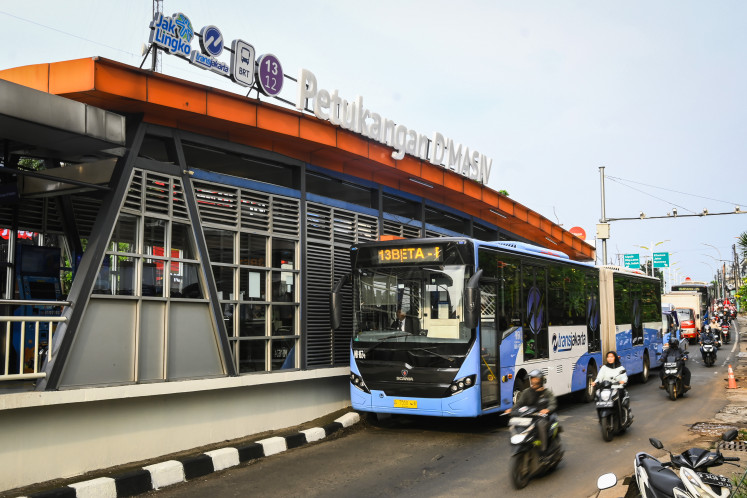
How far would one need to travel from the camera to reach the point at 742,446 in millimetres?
9109

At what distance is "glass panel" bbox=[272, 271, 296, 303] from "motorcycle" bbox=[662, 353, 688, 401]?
27.9 ft

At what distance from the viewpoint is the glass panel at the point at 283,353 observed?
11.2 metres

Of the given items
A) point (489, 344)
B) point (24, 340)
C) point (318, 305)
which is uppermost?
point (318, 305)

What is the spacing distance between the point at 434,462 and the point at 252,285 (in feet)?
13.5

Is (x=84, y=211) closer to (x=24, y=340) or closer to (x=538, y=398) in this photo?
(x=24, y=340)

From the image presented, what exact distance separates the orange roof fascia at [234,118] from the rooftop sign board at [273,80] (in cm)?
18

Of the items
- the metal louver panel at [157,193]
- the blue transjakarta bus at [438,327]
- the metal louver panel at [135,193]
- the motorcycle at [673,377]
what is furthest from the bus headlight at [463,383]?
the motorcycle at [673,377]

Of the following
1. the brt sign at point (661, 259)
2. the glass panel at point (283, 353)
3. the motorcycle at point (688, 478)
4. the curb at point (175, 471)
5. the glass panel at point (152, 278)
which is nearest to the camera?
the motorcycle at point (688, 478)

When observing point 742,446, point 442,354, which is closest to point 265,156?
point 442,354

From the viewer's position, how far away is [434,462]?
28.7 ft

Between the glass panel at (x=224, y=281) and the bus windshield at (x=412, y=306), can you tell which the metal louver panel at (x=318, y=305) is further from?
the glass panel at (x=224, y=281)

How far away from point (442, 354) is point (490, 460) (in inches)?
70.2

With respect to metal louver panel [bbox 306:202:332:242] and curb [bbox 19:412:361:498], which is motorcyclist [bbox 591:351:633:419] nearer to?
curb [bbox 19:412:361:498]

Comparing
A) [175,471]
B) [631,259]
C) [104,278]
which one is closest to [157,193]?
[104,278]
